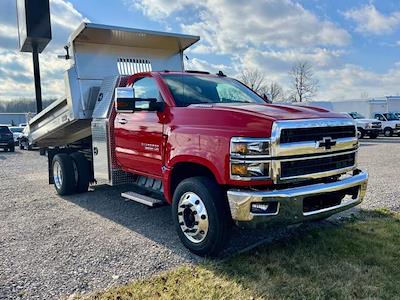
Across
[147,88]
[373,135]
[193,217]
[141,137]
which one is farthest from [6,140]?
[373,135]

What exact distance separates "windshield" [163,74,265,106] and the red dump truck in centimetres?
2

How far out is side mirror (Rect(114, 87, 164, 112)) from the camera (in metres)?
4.86

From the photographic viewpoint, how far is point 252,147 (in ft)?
12.6

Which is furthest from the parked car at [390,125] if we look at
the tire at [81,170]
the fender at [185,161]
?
the fender at [185,161]

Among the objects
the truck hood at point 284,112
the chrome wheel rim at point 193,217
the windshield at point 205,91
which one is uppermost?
the windshield at point 205,91

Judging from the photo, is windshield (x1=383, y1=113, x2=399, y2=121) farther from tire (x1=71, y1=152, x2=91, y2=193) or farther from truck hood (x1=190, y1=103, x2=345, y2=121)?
truck hood (x1=190, y1=103, x2=345, y2=121)

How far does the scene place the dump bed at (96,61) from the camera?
22.6 feet

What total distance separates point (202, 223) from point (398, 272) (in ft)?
6.58

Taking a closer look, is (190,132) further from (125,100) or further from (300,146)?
(300,146)

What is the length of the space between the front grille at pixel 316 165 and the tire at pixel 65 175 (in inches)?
197

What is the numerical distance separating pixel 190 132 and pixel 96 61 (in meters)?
3.60

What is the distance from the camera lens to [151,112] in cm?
523

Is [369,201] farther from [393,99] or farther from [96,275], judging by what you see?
[393,99]

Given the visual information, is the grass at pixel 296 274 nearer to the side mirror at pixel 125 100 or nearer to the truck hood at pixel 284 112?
the truck hood at pixel 284 112
